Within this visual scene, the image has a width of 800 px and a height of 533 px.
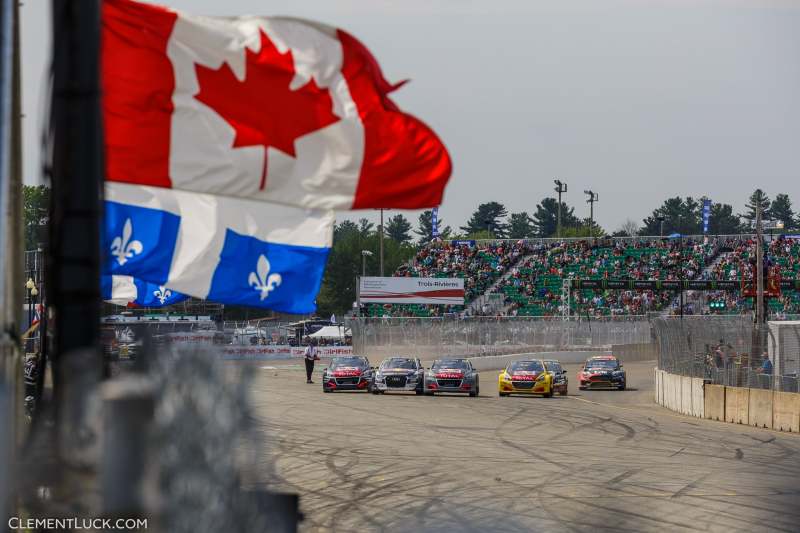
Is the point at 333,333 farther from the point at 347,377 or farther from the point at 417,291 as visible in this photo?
the point at 347,377

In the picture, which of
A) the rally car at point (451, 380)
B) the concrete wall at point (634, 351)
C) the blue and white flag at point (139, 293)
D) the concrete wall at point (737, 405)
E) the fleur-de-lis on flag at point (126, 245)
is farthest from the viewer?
the concrete wall at point (634, 351)

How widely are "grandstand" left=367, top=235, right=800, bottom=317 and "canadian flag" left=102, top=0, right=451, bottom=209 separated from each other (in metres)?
69.5

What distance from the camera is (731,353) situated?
2861cm

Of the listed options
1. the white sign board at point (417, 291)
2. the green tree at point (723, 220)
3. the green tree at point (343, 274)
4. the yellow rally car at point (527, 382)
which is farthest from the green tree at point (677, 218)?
the yellow rally car at point (527, 382)

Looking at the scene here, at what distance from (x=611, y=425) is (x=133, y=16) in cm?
2004

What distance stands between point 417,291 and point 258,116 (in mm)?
69144

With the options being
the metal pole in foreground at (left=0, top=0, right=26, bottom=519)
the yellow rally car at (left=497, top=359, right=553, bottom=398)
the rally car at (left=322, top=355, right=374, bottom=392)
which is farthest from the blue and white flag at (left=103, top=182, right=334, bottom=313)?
the rally car at (left=322, top=355, right=374, bottom=392)

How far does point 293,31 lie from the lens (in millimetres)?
7598

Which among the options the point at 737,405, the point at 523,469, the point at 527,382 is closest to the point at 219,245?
the point at 523,469

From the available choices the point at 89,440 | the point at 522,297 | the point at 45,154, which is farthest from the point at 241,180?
the point at 522,297

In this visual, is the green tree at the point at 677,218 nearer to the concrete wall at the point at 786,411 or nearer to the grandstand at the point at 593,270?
the grandstand at the point at 593,270

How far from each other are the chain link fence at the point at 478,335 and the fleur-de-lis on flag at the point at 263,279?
4737cm

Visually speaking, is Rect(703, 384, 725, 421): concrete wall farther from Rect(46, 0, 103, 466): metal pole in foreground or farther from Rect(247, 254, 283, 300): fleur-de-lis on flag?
Rect(46, 0, 103, 466): metal pole in foreground

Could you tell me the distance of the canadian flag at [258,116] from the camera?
721cm
